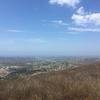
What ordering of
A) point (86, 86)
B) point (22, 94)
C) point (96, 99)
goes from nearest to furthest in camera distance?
point (96, 99), point (22, 94), point (86, 86)

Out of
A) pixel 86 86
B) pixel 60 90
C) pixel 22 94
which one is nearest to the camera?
pixel 22 94

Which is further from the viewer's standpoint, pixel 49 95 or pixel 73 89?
pixel 73 89

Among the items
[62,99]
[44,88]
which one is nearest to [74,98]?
[62,99]

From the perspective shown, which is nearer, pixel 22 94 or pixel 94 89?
pixel 22 94

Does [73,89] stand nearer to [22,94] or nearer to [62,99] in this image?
[62,99]

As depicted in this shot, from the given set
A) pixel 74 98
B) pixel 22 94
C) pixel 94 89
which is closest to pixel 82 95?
pixel 74 98

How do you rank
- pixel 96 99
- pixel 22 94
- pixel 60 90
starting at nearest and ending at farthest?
pixel 96 99
pixel 22 94
pixel 60 90

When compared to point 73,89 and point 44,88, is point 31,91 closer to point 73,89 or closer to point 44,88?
point 44,88

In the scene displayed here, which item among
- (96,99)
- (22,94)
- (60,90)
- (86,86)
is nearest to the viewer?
(96,99)
